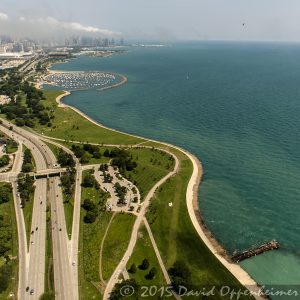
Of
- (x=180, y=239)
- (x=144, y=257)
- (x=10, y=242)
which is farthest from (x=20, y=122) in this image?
(x=144, y=257)

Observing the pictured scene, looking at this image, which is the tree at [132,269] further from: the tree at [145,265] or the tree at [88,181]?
the tree at [88,181]

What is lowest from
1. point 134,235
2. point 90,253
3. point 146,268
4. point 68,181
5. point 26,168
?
point 146,268

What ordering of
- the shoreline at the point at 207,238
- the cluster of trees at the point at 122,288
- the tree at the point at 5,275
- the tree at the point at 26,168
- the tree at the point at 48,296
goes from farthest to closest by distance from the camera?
the tree at the point at 26,168, the shoreline at the point at 207,238, the tree at the point at 5,275, the cluster of trees at the point at 122,288, the tree at the point at 48,296

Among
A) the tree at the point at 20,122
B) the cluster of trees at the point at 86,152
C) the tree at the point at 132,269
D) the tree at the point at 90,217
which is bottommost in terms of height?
the tree at the point at 132,269

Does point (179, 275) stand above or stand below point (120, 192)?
below

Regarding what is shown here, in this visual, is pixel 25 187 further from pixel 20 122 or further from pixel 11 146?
pixel 20 122

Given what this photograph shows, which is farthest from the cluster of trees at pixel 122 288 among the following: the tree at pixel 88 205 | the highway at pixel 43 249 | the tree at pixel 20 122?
the tree at pixel 20 122
